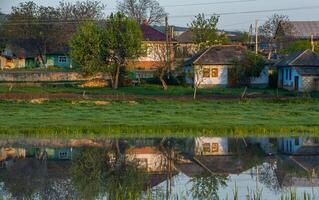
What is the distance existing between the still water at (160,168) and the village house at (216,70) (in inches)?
1407

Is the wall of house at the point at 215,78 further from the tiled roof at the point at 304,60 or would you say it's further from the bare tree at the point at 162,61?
the tiled roof at the point at 304,60

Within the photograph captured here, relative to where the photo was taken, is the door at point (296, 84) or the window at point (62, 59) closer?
the door at point (296, 84)

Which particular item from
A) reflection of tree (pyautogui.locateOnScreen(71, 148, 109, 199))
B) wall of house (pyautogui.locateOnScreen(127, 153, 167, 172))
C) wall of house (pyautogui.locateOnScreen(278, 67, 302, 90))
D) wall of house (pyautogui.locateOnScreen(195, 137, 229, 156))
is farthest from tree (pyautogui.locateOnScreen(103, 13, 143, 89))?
wall of house (pyautogui.locateOnScreen(127, 153, 167, 172))

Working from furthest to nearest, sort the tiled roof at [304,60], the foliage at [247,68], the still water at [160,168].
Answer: the foliage at [247,68], the tiled roof at [304,60], the still water at [160,168]

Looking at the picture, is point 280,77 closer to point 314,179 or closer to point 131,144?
point 131,144

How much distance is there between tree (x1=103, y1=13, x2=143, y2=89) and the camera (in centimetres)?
6041

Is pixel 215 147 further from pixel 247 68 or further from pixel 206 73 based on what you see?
pixel 206 73

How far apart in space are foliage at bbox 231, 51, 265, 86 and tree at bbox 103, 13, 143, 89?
8148 millimetres

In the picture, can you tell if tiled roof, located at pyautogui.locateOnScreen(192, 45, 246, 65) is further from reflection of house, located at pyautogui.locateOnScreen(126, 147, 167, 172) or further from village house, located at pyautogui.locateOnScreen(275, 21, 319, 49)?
reflection of house, located at pyautogui.locateOnScreen(126, 147, 167, 172)

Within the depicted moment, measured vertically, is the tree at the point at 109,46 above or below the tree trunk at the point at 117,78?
above

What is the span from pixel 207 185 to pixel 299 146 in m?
9.78

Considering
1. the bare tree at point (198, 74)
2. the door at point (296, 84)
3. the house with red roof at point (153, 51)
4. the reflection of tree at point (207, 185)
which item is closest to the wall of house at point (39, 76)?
the house with red roof at point (153, 51)

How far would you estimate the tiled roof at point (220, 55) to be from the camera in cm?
6356

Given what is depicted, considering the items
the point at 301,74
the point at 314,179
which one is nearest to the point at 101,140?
the point at 314,179
